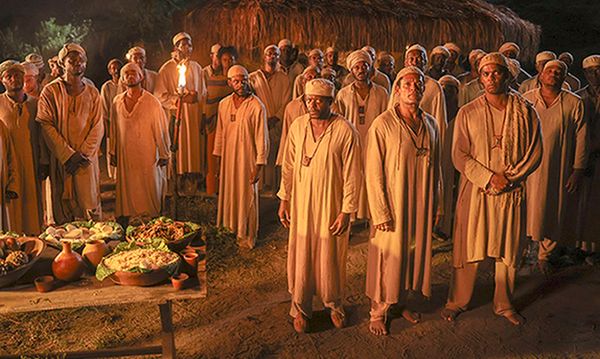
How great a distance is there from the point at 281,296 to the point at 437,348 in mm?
1789

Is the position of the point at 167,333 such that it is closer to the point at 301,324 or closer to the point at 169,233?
the point at 169,233

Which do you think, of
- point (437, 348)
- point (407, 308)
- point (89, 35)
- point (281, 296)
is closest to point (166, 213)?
point (281, 296)

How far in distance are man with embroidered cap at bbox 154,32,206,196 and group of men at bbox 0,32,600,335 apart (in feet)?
0.08

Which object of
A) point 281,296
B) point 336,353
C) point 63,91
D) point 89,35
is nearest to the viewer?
point 336,353

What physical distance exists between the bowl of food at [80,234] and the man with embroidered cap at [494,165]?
9.91 feet

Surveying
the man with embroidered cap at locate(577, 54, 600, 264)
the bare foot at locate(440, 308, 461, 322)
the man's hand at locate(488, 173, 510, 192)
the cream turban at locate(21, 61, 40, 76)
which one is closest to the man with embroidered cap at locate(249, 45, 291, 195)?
the cream turban at locate(21, 61, 40, 76)

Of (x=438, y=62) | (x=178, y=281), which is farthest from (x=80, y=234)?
(x=438, y=62)

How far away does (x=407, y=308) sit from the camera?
19.4 ft

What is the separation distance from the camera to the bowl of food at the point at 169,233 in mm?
4652

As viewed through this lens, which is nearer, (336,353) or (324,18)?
(336,353)

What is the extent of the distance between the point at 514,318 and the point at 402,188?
1734mm

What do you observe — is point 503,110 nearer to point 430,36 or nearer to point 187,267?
point 187,267

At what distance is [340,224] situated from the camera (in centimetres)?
520

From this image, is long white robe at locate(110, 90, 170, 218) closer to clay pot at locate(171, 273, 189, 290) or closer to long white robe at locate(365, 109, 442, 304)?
long white robe at locate(365, 109, 442, 304)
